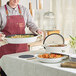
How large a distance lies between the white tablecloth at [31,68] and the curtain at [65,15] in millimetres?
2744

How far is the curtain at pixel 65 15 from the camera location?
14.8 ft

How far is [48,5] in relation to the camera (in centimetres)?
477

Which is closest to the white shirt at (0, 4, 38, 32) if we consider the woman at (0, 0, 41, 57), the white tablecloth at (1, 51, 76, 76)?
the woman at (0, 0, 41, 57)

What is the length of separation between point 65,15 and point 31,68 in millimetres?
3083

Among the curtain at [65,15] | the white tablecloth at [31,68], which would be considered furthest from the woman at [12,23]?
the curtain at [65,15]

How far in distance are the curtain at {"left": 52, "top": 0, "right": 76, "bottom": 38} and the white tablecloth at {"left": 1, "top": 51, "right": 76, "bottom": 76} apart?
2744mm

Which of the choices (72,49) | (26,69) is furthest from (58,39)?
(26,69)

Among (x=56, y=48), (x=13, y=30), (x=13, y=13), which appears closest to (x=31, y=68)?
(x=56, y=48)

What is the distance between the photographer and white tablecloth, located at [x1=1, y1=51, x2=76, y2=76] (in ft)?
4.97

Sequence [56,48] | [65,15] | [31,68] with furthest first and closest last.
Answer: [65,15] → [56,48] → [31,68]

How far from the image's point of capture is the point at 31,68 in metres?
1.77

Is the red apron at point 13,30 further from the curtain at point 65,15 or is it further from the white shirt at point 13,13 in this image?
the curtain at point 65,15

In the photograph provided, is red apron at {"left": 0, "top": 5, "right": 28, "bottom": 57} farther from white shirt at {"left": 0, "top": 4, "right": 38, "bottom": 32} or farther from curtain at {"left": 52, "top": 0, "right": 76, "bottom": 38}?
curtain at {"left": 52, "top": 0, "right": 76, "bottom": 38}

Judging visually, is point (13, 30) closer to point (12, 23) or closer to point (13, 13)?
point (12, 23)
